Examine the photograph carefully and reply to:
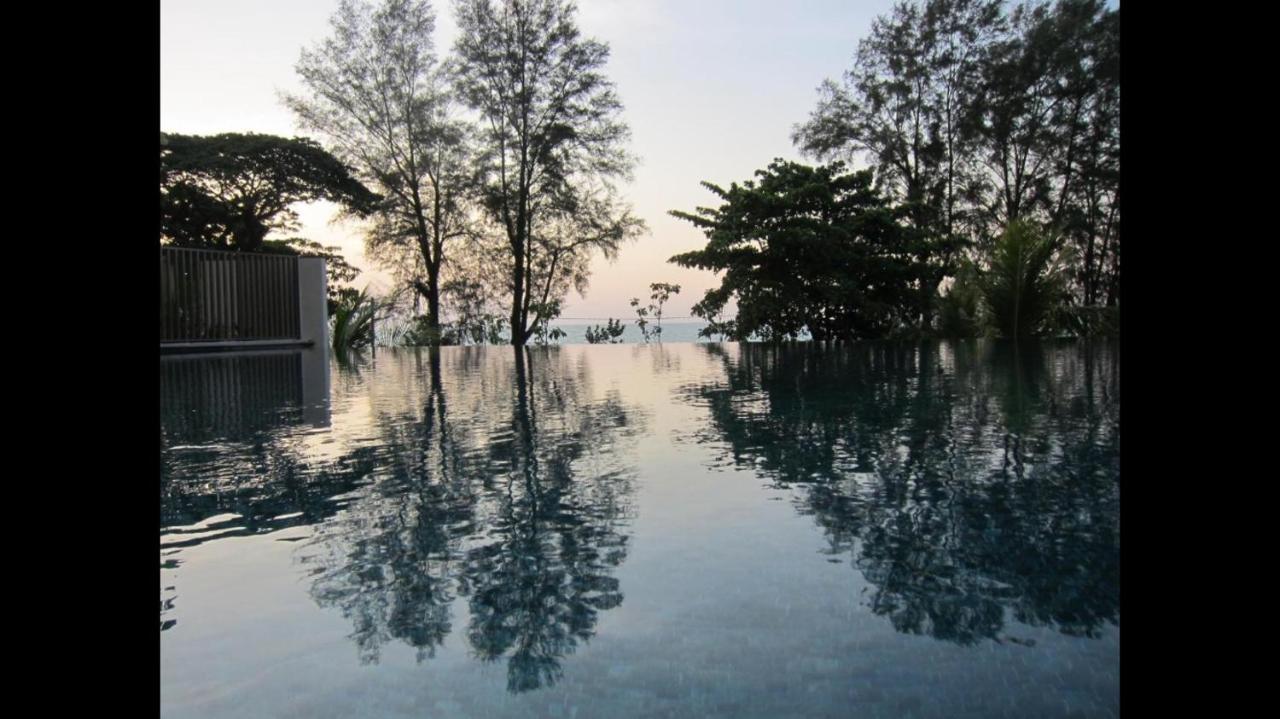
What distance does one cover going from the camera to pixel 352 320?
52.7ft

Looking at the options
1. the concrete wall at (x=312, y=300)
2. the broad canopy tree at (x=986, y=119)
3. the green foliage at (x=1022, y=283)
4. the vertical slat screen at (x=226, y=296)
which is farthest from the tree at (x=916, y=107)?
the vertical slat screen at (x=226, y=296)

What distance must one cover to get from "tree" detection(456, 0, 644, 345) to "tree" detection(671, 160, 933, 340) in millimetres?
5952

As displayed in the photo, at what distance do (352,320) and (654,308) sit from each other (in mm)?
6246

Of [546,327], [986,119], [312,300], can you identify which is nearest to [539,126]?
[546,327]

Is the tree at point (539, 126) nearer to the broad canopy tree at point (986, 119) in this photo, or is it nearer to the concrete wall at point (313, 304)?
the broad canopy tree at point (986, 119)

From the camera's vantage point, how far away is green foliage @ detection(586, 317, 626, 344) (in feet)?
63.3

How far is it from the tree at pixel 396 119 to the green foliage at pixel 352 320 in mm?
3681

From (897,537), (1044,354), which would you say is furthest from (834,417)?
(1044,354)

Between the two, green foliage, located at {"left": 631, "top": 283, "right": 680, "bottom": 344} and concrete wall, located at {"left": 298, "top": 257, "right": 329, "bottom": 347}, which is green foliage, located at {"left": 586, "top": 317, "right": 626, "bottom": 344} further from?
concrete wall, located at {"left": 298, "top": 257, "right": 329, "bottom": 347}

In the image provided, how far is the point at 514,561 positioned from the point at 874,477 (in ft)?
4.35

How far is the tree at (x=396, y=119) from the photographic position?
2070 cm

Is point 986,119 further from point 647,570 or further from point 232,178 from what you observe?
point 647,570

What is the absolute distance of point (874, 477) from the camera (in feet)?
8.97
